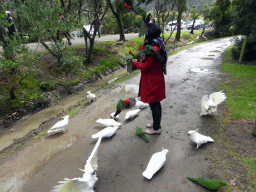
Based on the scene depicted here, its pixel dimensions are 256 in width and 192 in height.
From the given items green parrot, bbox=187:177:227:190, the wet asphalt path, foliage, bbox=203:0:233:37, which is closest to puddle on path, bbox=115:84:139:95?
the wet asphalt path

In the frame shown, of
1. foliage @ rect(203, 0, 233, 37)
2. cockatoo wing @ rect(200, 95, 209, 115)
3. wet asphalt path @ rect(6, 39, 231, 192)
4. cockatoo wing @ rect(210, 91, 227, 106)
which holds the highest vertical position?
foliage @ rect(203, 0, 233, 37)

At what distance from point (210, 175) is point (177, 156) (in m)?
0.56

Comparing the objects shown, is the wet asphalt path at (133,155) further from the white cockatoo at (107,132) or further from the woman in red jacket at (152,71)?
the woman in red jacket at (152,71)

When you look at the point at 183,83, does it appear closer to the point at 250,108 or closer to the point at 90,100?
the point at 250,108

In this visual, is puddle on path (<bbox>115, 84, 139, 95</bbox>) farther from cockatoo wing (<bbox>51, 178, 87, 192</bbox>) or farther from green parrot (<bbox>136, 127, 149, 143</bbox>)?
cockatoo wing (<bbox>51, 178, 87, 192</bbox>)

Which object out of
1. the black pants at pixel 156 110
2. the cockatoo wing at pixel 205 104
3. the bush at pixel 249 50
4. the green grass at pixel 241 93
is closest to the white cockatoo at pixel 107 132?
the black pants at pixel 156 110

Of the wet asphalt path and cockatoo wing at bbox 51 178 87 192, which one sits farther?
the wet asphalt path

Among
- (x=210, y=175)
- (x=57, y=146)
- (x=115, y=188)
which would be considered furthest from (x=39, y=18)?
(x=210, y=175)

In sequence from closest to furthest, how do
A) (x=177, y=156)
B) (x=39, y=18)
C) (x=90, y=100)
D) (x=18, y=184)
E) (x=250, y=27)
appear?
(x=18, y=184)
(x=177, y=156)
(x=90, y=100)
(x=39, y=18)
(x=250, y=27)

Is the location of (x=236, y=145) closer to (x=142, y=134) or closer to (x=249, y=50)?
(x=142, y=134)

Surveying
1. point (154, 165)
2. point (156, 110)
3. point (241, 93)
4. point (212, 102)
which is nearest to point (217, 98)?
point (212, 102)

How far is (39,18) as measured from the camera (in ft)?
21.4

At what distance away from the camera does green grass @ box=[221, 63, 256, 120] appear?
155 inches

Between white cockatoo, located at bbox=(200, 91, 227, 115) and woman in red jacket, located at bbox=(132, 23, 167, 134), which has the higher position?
woman in red jacket, located at bbox=(132, 23, 167, 134)
